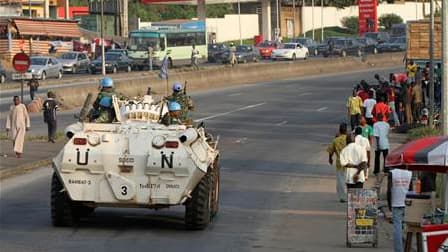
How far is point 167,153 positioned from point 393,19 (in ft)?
393

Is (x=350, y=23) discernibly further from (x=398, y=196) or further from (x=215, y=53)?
(x=398, y=196)

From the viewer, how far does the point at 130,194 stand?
17250 mm

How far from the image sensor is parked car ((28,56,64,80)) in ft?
222

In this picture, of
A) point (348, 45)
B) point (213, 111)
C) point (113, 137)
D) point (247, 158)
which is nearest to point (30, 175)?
point (247, 158)

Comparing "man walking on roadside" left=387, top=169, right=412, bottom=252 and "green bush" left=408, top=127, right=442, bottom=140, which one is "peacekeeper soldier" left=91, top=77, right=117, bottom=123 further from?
"green bush" left=408, top=127, right=442, bottom=140

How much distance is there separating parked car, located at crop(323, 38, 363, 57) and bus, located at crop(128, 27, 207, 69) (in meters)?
9.93

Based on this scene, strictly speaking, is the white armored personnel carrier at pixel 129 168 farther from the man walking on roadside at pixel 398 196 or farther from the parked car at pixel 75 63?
the parked car at pixel 75 63

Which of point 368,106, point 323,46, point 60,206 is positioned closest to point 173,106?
point 60,206

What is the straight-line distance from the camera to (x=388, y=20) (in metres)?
135

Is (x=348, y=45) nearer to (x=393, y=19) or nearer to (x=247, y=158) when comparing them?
(x=393, y=19)

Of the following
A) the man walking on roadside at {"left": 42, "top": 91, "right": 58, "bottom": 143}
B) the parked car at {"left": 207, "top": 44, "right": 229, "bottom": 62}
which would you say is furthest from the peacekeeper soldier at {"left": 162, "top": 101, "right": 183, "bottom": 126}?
the parked car at {"left": 207, "top": 44, "right": 229, "bottom": 62}

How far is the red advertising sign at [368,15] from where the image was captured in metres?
109

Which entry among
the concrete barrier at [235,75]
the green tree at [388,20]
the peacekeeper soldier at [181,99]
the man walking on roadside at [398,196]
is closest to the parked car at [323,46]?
the concrete barrier at [235,75]

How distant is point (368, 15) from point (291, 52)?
2757 centimetres
